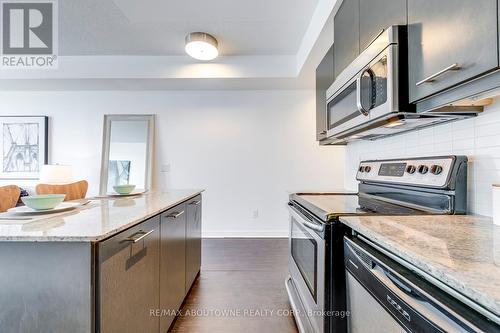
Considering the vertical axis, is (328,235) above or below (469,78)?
below

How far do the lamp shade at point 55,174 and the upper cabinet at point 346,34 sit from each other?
352cm

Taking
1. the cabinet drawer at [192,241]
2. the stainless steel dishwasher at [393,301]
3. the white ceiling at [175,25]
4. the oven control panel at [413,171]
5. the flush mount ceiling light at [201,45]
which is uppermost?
the white ceiling at [175,25]

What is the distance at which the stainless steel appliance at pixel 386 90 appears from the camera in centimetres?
108

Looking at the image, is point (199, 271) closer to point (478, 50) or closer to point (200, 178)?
point (200, 178)

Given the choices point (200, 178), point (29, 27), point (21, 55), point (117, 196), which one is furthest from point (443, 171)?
point (21, 55)

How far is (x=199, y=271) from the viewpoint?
8.30 ft

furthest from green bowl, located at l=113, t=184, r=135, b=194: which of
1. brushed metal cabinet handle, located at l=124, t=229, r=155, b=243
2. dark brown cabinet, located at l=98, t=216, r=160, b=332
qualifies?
brushed metal cabinet handle, located at l=124, t=229, r=155, b=243

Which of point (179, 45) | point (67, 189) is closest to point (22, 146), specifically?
point (67, 189)

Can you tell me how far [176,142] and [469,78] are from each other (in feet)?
11.8

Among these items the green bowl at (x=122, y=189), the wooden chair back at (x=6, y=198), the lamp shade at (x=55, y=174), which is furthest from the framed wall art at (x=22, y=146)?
the green bowl at (x=122, y=189)

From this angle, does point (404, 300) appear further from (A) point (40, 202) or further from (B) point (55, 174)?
(B) point (55, 174)

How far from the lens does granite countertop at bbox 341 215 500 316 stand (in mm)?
466

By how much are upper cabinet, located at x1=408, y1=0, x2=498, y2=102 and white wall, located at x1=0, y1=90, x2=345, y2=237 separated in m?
2.82

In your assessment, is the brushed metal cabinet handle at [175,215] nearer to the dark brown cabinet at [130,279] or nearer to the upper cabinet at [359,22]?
the dark brown cabinet at [130,279]
